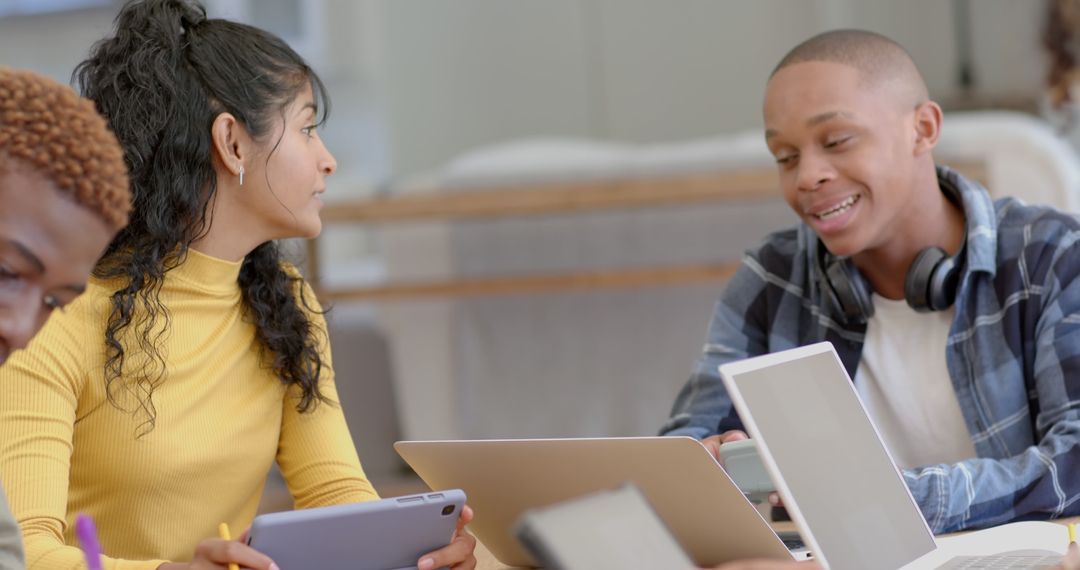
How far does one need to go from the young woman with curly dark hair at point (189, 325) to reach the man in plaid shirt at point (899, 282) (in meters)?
0.46

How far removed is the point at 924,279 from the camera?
1.52 metres

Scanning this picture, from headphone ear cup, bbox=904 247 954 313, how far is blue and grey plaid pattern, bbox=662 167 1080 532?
0.03 metres

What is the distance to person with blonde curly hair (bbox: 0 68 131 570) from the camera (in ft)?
2.65

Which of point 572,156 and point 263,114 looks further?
A: point 572,156

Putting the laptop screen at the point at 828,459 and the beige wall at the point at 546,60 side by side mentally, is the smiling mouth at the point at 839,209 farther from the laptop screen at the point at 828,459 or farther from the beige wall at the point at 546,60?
the beige wall at the point at 546,60

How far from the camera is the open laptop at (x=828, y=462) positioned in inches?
38.7

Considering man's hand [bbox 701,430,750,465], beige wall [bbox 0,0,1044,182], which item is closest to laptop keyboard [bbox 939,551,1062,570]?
man's hand [bbox 701,430,750,465]

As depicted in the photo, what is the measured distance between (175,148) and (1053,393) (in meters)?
0.92

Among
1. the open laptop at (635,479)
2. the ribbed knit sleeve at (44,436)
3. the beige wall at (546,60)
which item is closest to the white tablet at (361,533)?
the open laptop at (635,479)

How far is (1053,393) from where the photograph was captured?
55.2 inches

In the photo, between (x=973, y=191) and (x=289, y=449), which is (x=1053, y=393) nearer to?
(x=973, y=191)

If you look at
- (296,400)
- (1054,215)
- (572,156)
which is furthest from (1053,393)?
(572,156)

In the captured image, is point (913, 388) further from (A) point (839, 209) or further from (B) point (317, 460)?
(B) point (317, 460)

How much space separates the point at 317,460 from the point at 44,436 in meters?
0.35
